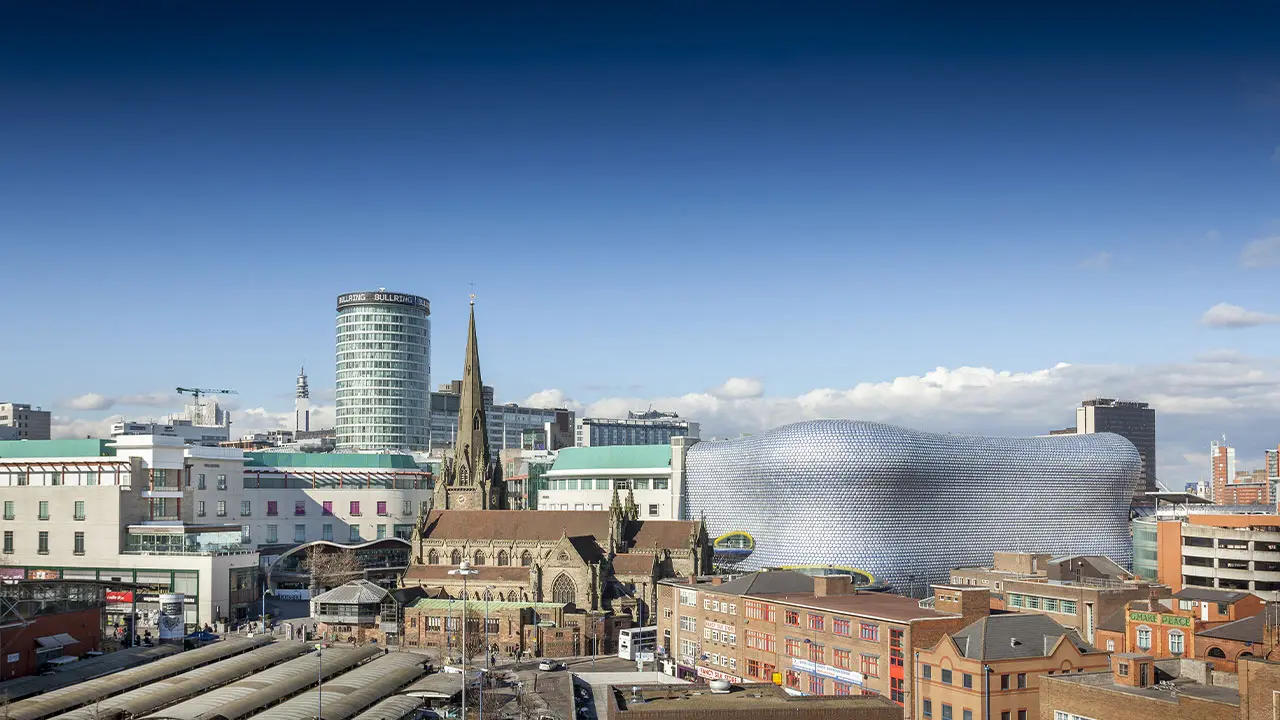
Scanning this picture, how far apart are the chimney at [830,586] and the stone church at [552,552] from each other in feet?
95.0

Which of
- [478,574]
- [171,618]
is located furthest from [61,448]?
[478,574]

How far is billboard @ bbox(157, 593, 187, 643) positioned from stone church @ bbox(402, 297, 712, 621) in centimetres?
2797

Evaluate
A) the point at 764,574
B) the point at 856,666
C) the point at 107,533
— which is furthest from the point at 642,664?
the point at 107,533

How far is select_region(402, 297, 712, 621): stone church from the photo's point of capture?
136250mm

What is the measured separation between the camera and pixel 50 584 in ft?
380

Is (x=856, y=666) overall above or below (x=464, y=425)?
below

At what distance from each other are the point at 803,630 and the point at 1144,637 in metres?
26.7

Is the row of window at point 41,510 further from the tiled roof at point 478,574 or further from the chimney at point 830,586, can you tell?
the chimney at point 830,586

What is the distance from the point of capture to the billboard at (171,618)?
4801 inches

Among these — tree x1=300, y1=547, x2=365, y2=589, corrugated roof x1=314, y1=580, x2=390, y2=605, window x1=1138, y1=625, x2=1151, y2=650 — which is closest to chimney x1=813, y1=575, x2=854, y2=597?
window x1=1138, y1=625, x2=1151, y2=650

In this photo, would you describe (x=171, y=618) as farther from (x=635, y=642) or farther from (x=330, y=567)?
(x=330, y=567)

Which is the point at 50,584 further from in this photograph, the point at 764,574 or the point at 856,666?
the point at 856,666

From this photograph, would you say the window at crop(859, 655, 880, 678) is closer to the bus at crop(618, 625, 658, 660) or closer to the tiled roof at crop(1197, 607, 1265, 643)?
the tiled roof at crop(1197, 607, 1265, 643)

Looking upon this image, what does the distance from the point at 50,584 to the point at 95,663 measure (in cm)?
2201
